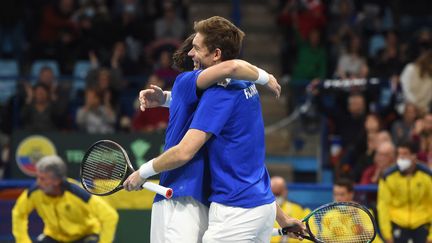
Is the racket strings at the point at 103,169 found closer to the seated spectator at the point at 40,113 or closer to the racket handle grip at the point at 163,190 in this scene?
the racket handle grip at the point at 163,190

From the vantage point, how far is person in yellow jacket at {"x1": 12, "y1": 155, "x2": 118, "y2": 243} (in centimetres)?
984

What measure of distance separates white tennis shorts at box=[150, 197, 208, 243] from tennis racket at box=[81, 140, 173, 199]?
35 centimetres

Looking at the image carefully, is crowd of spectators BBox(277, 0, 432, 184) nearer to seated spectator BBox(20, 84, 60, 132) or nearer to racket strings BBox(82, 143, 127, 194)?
seated spectator BBox(20, 84, 60, 132)

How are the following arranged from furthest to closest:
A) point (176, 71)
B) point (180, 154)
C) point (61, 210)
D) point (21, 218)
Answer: point (176, 71), point (61, 210), point (21, 218), point (180, 154)

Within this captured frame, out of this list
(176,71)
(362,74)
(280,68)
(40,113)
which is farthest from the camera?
(280,68)

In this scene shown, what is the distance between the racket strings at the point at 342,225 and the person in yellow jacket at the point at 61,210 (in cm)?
352

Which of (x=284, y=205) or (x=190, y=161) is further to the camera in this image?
(x=284, y=205)

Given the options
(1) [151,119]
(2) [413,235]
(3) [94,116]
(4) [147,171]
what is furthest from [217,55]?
(3) [94,116]

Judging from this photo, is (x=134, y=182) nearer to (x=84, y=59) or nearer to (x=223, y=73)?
(x=223, y=73)

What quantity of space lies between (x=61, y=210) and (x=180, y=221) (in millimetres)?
4803

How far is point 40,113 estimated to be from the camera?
13.7 metres

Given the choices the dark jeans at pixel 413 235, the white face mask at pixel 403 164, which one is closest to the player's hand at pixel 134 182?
the white face mask at pixel 403 164

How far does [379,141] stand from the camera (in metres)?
12.6

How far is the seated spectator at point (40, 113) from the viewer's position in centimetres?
1367
